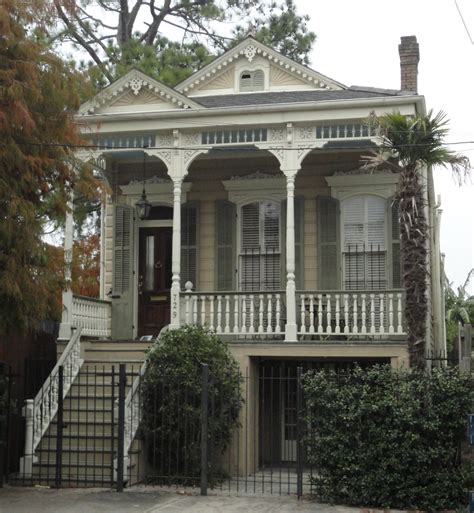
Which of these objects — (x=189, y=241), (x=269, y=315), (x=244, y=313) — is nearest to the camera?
(x=269, y=315)

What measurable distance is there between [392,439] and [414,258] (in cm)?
250

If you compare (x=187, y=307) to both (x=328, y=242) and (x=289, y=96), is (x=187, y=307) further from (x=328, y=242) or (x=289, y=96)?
(x=289, y=96)

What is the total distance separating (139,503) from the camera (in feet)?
35.0

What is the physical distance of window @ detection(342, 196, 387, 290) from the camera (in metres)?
15.7

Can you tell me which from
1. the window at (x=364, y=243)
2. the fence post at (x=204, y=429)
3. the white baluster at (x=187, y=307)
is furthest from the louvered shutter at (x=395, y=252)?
the fence post at (x=204, y=429)

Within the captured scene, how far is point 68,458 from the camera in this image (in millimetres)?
12406

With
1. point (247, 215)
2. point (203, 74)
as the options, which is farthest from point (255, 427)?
point (203, 74)

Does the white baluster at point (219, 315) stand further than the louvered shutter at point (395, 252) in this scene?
No

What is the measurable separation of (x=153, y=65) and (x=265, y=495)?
17362mm

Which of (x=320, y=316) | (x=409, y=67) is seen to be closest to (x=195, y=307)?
(x=320, y=316)

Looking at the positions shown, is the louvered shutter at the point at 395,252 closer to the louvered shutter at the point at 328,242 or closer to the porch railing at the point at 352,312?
the porch railing at the point at 352,312

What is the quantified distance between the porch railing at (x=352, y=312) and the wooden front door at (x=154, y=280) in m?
3.31

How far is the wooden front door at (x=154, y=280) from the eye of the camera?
16875mm

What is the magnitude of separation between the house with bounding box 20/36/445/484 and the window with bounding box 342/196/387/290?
0.03 m
